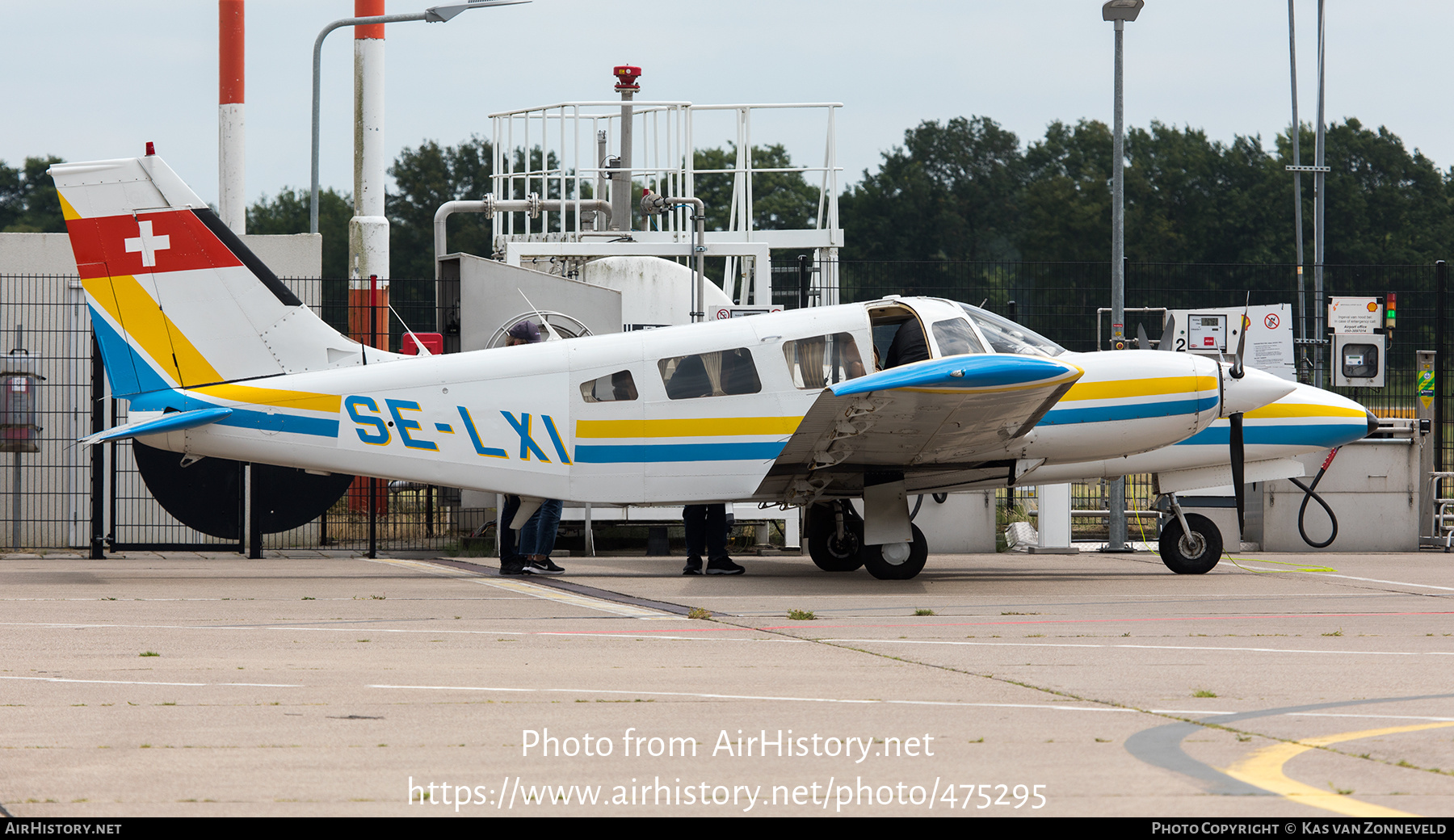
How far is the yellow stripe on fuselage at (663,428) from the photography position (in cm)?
1226

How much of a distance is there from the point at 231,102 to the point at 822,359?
14.2 m

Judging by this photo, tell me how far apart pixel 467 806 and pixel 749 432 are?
7.99 metres

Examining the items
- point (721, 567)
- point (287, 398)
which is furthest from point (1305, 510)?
point (287, 398)

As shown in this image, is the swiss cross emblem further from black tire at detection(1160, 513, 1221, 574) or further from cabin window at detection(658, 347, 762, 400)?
black tire at detection(1160, 513, 1221, 574)

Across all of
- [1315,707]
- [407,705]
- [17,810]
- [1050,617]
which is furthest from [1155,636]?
[17,810]

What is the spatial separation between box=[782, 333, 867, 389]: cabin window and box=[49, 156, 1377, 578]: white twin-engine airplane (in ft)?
0.05

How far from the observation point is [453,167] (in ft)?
289

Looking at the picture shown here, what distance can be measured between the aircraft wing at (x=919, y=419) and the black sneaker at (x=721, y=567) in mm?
1003

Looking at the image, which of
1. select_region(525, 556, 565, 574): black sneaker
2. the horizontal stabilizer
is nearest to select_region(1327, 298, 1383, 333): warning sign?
select_region(525, 556, 565, 574): black sneaker

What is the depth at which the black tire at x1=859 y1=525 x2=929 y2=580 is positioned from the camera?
1241 centimetres

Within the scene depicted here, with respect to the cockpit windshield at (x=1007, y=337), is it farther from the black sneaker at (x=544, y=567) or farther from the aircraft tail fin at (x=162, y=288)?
the aircraft tail fin at (x=162, y=288)

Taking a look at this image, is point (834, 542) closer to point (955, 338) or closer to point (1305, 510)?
point (955, 338)

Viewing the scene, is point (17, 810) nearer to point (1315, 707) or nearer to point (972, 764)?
point (972, 764)

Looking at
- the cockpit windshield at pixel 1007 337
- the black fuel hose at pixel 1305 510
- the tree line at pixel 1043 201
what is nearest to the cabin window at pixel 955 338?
the cockpit windshield at pixel 1007 337
